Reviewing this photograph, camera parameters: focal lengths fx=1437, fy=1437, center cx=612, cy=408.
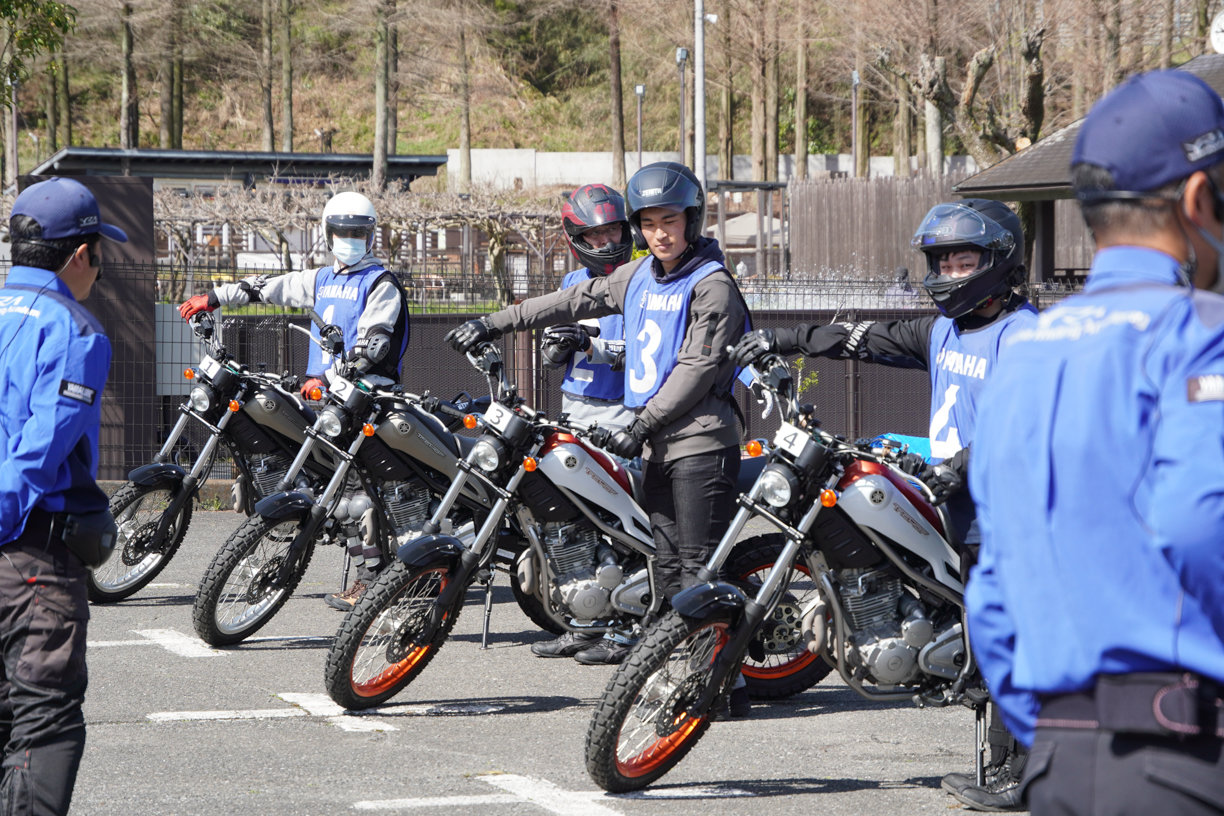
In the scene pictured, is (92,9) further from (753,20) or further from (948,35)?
(948,35)

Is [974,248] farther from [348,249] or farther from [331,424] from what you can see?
[348,249]

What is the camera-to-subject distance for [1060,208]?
3062 cm

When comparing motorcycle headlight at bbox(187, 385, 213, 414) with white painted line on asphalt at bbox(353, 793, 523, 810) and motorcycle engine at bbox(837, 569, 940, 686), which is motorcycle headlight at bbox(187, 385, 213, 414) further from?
motorcycle engine at bbox(837, 569, 940, 686)

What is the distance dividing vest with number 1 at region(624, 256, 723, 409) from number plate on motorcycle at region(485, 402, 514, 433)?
1.65 feet

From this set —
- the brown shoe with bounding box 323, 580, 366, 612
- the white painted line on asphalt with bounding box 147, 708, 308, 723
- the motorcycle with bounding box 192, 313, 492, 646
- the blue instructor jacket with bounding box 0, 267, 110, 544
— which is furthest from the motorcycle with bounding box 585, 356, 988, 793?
the brown shoe with bounding box 323, 580, 366, 612

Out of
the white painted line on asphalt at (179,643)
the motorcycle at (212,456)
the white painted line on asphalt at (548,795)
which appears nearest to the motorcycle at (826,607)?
the white painted line on asphalt at (548,795)

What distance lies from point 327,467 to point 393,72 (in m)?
44.9

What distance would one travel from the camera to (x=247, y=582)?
22.6 feet

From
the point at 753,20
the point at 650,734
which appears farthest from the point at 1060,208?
the point at 650,734

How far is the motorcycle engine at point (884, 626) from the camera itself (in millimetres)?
4855

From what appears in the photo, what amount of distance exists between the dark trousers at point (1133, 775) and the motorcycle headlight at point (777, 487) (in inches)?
109

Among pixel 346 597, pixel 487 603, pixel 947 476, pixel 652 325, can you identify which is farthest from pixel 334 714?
pixel 947 476

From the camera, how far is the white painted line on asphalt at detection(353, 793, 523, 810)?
4.61 m

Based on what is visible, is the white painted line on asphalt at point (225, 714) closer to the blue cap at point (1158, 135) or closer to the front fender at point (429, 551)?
the front fender at point (429, 551)
